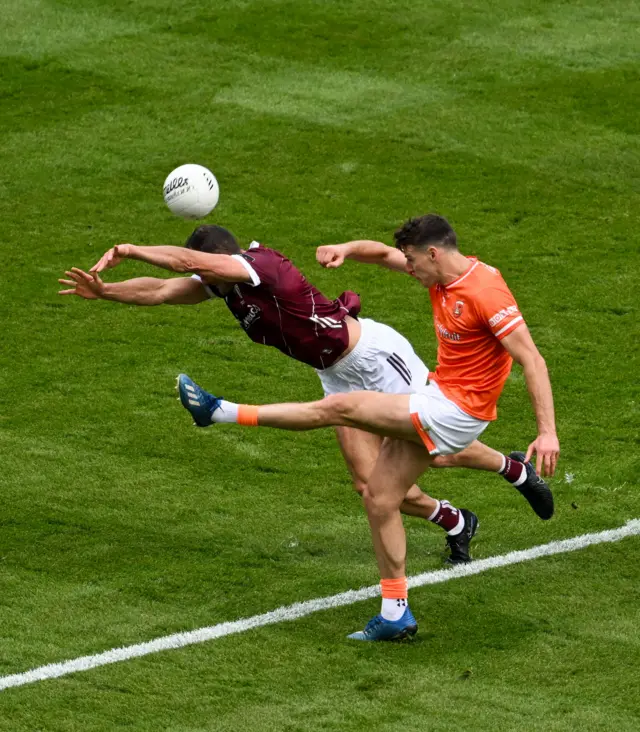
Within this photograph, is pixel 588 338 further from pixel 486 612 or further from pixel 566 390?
pixel 486 612

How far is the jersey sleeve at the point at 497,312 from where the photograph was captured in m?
7.41

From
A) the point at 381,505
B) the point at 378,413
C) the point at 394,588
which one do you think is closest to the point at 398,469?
the point at 381,505

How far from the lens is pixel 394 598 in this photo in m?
7.65

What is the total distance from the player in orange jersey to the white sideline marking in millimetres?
491

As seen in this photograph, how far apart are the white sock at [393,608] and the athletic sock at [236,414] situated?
1.23 metres

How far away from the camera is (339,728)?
6.70 m

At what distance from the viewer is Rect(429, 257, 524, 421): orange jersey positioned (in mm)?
7500

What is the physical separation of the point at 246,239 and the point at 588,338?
140 inches

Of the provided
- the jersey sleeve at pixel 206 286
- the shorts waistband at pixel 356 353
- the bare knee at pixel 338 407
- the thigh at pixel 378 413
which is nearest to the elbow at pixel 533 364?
the thigh at pixel 378 413

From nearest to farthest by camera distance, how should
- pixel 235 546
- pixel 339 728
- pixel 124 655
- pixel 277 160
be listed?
pixel 339 728 → pixel 124 655 → pixel 235 546 → pixel 277 160

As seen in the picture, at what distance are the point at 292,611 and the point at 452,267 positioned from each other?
2.16 meters

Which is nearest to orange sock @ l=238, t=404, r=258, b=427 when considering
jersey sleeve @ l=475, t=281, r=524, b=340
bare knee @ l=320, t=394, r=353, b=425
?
bare knee @ l=320, t=394, r=353, b=425

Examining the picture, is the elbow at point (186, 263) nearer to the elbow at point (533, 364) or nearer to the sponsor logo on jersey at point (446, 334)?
the sponsor logo on jersey at point (446, 334)

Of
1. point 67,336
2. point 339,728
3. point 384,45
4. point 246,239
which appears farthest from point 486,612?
point 384,45
